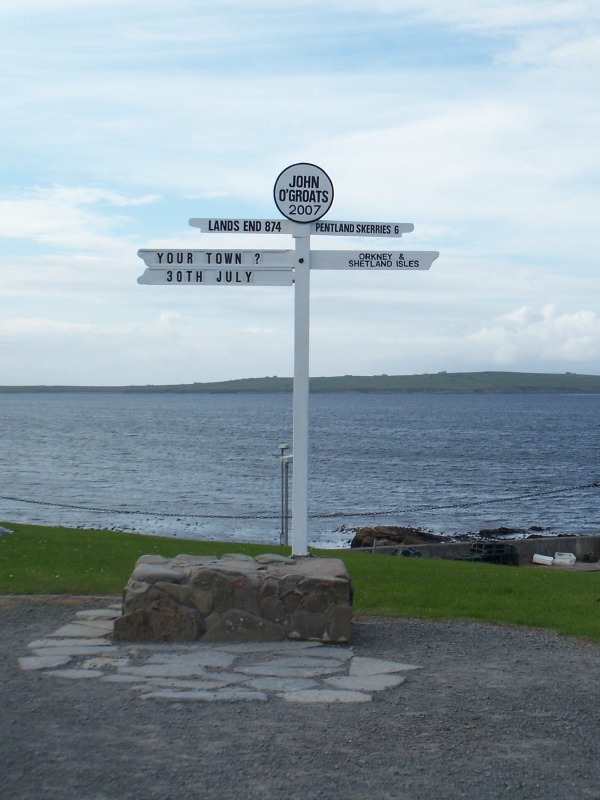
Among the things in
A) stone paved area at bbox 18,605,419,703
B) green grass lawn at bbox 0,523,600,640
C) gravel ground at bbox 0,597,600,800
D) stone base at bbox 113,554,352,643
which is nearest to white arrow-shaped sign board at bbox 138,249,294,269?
stone base at bbox 113,554,352,643

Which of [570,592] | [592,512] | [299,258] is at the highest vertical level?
[299,258]

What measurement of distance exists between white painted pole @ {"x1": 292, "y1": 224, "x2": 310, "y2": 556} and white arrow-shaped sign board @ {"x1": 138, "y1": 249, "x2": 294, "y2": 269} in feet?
0.41

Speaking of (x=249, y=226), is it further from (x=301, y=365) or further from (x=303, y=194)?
(x=301, y=365)

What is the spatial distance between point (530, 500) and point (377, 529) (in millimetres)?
18555

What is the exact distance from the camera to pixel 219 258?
28.1ft

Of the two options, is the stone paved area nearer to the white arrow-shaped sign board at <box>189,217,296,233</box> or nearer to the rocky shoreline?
the white arrow-shaped sign board at <box>189,217,296,233</box>

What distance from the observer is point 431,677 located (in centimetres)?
630

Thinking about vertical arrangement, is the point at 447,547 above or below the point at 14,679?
below

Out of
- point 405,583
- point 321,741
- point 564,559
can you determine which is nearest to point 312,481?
point 564,559

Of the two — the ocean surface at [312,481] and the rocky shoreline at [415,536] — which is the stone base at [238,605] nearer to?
the rocky shoreline at [415,536]

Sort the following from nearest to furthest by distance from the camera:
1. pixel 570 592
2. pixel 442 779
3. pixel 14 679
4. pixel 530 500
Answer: pixel 442 779 < pixel 14 679 < pixel 570 592 < pixel 530 500

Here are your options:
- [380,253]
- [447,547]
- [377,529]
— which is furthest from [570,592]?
[377,529]

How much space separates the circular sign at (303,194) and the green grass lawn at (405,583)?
3454mm

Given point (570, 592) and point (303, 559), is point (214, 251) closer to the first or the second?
point (303, 559)
